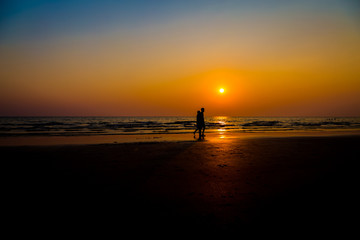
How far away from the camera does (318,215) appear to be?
156 inches

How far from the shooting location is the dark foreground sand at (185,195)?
381 cm

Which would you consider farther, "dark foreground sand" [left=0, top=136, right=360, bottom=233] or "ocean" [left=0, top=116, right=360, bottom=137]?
"ocean" [left=0, top=116, right=360, bottom=137]

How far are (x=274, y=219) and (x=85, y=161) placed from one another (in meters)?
7.77

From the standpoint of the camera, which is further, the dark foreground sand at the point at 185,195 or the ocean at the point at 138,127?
the ocean at the point at 138,127

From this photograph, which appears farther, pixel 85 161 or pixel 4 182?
pixel 85 161

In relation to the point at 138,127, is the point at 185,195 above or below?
above

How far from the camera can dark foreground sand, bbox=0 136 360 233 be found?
3.81 m

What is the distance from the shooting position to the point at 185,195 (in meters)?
5.09

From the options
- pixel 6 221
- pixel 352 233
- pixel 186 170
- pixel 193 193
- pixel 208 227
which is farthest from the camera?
pixel 186 170

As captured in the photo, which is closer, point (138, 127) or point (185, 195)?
point (185, 195)

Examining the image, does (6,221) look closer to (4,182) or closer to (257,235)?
(4,182)

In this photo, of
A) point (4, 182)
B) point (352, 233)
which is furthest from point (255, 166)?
point (4, 182)

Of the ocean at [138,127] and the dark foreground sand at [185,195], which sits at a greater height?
the dark foreground sand at [185,195]

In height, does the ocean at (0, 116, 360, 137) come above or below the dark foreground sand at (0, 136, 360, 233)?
below
